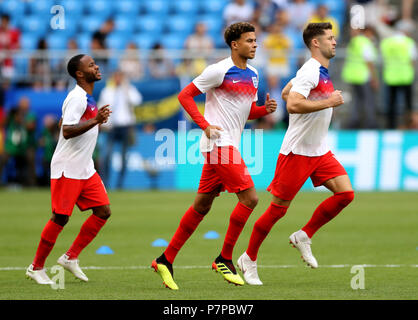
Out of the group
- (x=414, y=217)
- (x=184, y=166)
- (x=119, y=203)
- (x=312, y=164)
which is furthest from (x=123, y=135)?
(x=312, y=164)

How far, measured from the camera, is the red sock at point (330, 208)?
29.4 ft

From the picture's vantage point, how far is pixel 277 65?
2066 cm

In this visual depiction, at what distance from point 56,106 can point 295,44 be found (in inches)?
232

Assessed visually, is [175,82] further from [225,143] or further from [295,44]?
[225,143]

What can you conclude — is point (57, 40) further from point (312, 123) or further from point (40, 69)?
point (312, 123)

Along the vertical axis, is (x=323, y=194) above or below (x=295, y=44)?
below

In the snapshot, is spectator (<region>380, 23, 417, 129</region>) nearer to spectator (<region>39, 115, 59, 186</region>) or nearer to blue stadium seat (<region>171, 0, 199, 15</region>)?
blue stadium seat (<region>171, 0, 199, 15</region>)

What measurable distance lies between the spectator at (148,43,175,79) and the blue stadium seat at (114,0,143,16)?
5.93 metres

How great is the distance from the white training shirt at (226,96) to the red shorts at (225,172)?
0.08 meters

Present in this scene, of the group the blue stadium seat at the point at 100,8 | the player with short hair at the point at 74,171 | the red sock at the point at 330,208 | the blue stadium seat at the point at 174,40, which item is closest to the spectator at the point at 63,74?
the blue stadium seat at the point at 174,40

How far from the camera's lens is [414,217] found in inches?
588

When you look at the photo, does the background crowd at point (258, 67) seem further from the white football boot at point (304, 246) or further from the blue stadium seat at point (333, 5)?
the white football boot at point (304, 246)

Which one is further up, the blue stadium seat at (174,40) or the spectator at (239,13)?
the spectator at (239,13)

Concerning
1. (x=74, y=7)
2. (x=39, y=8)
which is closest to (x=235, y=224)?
(x=74, y=7)
